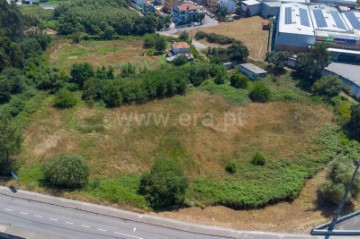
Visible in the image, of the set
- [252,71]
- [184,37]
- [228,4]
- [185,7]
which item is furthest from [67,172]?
[228,4]

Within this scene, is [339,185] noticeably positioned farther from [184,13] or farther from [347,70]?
[184,13]

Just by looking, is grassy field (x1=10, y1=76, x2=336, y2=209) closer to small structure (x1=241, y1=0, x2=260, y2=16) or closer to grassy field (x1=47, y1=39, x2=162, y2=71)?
grassy field (x1=47, y1=39, x2=162, y2=71)

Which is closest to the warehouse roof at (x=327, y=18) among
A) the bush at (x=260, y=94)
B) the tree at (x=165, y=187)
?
the bush at (x=260, y=94)

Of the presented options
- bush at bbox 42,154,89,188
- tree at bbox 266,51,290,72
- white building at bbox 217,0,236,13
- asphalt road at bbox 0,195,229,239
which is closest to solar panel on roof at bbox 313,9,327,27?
tree at bbox 266,51,290,72

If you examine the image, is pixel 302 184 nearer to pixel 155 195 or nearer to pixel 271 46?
pixel 155 195

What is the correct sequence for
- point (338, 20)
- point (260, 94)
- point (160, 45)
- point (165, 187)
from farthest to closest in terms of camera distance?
point (338, 20) → point (160, 45) → point (260, 94) → point (165, 187)

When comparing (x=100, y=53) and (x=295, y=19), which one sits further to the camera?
(x=295, y=19)

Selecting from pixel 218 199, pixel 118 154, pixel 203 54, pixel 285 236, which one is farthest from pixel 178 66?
pixel 285 236
